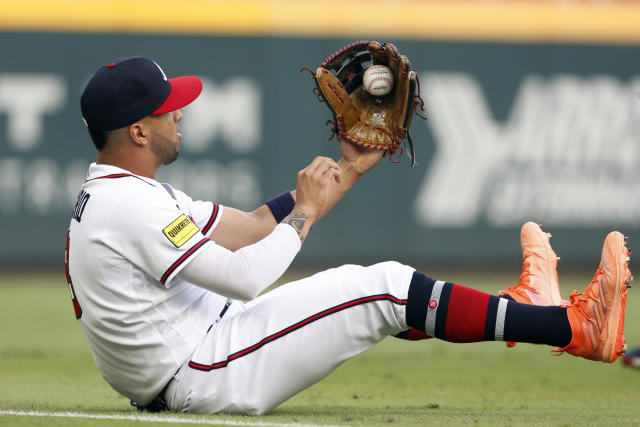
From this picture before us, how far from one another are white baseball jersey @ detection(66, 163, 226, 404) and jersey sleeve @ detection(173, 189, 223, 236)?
41 centimetres

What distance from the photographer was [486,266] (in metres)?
10.5

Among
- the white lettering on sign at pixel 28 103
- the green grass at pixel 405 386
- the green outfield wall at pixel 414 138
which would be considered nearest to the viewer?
the green grass at pixel 405 386

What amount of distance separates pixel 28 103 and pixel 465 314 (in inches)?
316

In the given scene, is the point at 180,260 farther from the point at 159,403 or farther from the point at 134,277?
the point at 159,403

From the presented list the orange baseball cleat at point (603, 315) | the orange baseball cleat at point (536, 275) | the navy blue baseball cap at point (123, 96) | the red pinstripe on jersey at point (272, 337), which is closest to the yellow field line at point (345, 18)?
the orange baseball cleat at point (536, 275)

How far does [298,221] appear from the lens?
9.45ft

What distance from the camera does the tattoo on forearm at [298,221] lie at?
2855mm

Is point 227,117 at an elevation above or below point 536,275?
above

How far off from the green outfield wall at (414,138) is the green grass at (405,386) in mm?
3082

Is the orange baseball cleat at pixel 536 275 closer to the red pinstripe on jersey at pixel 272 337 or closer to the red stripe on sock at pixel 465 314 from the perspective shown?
the red stripe on sock at pixel 465 314

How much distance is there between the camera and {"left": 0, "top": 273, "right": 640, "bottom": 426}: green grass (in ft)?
10.0

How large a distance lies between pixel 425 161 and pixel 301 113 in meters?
1.52

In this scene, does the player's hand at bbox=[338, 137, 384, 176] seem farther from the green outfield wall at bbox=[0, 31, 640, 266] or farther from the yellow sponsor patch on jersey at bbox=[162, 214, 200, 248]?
the green outfield wall at bbox=[0, 31, 640, 266]

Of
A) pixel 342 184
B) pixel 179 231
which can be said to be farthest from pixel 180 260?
pixel 342 184
